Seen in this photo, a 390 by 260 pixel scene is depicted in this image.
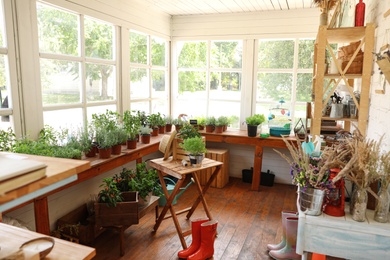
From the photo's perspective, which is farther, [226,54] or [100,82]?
[226,54]

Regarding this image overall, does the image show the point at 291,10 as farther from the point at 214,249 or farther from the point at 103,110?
the point at 214,249

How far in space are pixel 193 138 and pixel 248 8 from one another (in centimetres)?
249

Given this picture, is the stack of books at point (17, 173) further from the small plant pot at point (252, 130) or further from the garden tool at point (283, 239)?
the small plant pot at point (252, 130)

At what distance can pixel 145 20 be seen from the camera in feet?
13.7

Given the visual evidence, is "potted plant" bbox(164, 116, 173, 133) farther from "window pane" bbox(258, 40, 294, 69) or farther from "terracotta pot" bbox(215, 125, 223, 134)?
"window pane" bbox(258, 40, 294, 69)

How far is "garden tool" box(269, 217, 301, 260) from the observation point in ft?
7.96

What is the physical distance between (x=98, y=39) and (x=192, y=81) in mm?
1916

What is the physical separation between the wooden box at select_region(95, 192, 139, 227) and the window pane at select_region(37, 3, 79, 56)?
1539 millimetres

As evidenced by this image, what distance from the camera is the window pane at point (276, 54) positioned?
4.38m

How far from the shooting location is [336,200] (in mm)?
1659

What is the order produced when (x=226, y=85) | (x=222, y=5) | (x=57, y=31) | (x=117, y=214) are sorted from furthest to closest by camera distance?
(x=226, y=85) → (x=222, y=5) → (x=57, y=31) → (x=117, y=214)

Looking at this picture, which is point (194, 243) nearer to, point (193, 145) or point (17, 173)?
point (193, 145)

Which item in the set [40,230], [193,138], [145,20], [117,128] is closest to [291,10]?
[145,20]

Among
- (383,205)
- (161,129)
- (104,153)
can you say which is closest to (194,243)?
(104,153)
